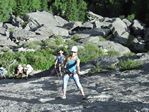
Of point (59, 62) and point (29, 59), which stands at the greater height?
point (59, 62)

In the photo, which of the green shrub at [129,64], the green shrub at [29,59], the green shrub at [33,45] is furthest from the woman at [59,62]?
the green shrub at [33,45]

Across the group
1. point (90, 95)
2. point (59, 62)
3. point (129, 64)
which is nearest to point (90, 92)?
point (90, 95)

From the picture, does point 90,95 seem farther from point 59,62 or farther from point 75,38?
point 75,38

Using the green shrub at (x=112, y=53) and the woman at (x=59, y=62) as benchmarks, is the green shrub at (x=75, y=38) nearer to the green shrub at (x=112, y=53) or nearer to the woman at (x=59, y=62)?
the green shrub at (x=112, y=53)

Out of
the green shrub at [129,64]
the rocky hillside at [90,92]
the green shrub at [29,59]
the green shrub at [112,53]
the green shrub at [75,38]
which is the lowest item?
the green shrub at [75,38]

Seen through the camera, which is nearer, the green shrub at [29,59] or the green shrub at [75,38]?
the green shrub at [29,59]

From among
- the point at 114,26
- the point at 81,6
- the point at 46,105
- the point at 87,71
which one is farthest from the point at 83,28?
the point at 46,105

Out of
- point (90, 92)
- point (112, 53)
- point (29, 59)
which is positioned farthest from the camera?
point (112, 53)

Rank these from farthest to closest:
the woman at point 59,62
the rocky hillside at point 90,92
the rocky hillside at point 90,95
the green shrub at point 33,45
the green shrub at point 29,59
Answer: the green shrub at point 33,45 < the green shrub at point 29,59 < the woman at point 59,62 < the rocky hillside at point 90,92 < the rocky hillside at point 90,95

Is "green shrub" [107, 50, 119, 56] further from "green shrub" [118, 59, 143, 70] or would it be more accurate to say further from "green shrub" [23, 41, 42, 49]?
"green shrub" [118, 59, 143, 70]

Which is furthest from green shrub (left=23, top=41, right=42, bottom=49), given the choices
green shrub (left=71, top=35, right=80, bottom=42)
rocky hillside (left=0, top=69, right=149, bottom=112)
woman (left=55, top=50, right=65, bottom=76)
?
rocky hillside (left=0, top=69, right=149, bottom=112)

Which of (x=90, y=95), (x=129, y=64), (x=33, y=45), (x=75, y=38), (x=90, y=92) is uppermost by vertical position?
(x=90, y=95)

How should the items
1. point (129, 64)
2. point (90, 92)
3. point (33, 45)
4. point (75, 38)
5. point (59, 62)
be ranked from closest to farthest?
point (90, 92) → point (129, 64) → point (59, 62) → point (33, 45) → point (75, 38)

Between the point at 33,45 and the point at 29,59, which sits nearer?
the point at 29,59
